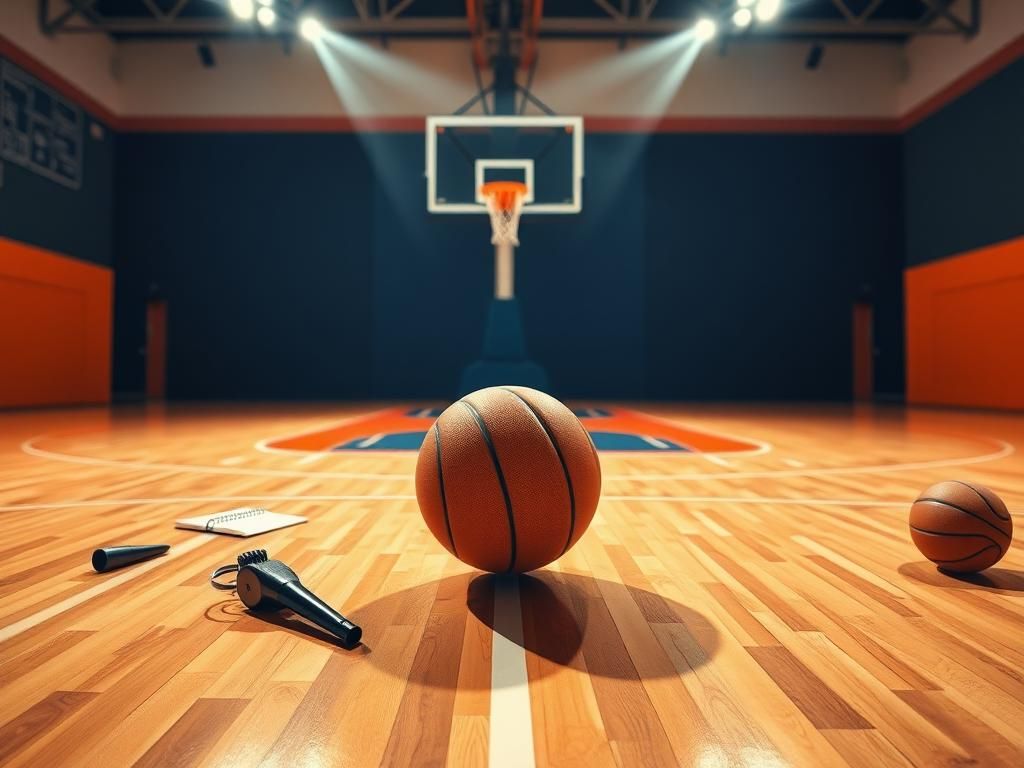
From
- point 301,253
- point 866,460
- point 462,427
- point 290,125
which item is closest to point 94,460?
point 462,427

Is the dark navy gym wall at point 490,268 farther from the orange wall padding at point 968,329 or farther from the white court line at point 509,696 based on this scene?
the white court line at point 509,696

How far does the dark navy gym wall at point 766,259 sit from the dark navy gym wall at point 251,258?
5.23 metres

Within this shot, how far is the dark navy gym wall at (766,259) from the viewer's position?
12.7 m

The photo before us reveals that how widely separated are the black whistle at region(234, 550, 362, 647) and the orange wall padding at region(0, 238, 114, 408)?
9.85 meters

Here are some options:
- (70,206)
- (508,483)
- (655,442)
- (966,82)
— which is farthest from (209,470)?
(966,82)

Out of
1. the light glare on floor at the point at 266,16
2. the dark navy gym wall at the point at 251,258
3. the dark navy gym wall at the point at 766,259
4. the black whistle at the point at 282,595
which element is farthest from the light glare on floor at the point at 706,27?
the black whistle at the point at 282,595

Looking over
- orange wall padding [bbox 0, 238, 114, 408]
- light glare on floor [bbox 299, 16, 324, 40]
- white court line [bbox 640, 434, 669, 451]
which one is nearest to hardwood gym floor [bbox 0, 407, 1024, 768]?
white court line [bbox 640, 434, 669, 451]

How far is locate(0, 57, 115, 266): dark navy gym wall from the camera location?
9750 millimetres

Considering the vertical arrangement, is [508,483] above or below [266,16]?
below

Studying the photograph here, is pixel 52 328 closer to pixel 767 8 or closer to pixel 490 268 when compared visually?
pixel 490 268

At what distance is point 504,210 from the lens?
396 inches

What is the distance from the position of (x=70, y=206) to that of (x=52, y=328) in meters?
1.95

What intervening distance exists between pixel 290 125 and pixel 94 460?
31.5 ft

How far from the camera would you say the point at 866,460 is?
183 inches
